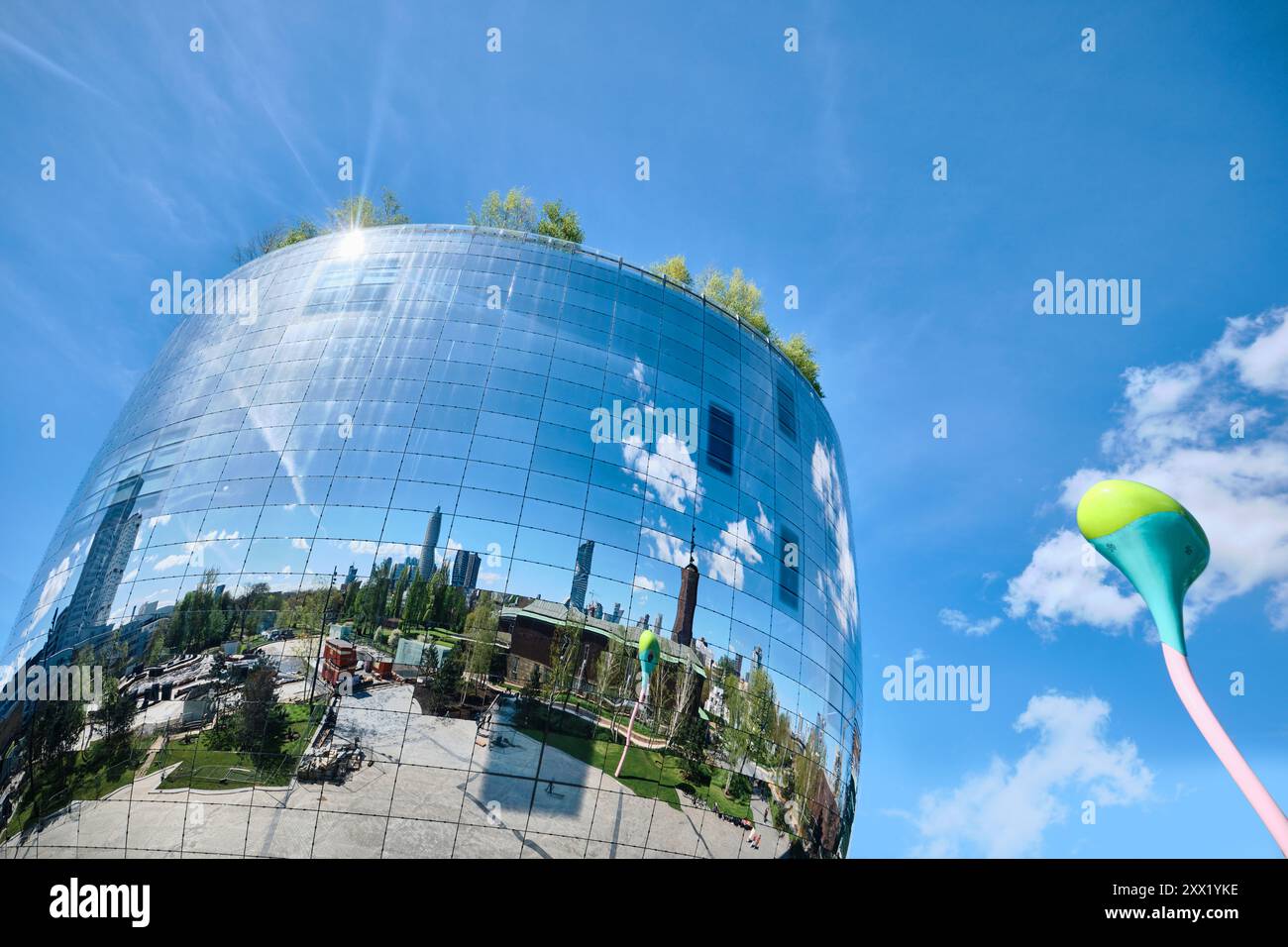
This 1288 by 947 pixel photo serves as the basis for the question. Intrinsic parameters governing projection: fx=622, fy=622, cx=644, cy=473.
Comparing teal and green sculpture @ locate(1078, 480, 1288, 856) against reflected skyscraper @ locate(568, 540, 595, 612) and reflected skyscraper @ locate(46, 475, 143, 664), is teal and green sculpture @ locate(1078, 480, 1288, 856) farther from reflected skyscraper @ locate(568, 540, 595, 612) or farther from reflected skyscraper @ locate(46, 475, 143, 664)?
reflected skyscraper @ locate(46, 475, 143, 664)

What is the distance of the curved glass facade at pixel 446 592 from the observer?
1267 centimetres

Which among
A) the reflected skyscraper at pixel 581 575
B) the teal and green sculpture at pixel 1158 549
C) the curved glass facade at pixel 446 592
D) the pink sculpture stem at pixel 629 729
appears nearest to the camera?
the teal and green sculpture at pixel 1158 549

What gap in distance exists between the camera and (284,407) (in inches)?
653

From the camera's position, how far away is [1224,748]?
7.27 metres

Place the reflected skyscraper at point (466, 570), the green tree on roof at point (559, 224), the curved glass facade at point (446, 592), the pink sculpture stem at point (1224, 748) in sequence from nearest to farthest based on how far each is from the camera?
1. the pink sculpture stem at point (1224, 748)
2. the curved glass facade at point (446, 592)
3. the reflected skyscraper at point (466, 570)
4. the green tree on roof at point (559, 224)

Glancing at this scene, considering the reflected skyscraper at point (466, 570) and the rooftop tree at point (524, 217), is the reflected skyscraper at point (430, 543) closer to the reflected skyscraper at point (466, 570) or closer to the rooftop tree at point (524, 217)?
the reflected skyscraper at point (466, 570)

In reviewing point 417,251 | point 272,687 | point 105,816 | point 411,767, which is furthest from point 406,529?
point 417,251

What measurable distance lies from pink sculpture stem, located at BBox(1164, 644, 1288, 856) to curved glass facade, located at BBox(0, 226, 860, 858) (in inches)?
365

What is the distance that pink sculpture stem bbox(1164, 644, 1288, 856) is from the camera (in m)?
6.74

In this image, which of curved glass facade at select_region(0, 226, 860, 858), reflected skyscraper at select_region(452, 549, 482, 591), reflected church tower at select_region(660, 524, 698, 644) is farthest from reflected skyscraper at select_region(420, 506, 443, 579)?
reflected church tower at select_region(660, 524, 698, 644)

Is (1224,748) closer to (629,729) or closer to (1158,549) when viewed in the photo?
(1158,549)

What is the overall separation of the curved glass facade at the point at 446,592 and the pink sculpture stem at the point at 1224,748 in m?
9.27

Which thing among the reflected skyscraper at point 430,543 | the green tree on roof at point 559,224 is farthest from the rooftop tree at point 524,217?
the reflected skyscraper at point 430,543

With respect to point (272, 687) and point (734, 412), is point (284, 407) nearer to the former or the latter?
point (272, 687)
